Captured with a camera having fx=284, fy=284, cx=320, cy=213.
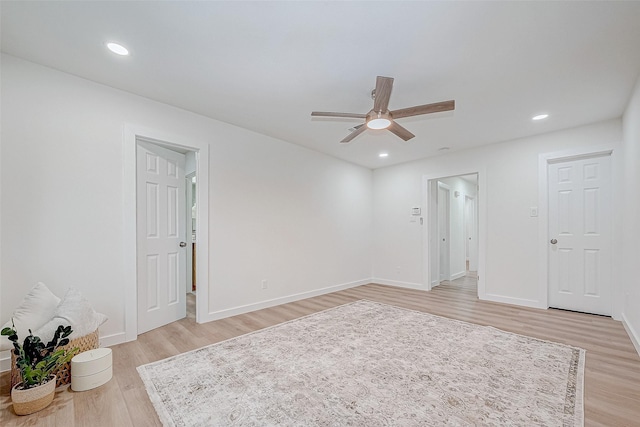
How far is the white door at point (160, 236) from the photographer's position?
3.20 metres

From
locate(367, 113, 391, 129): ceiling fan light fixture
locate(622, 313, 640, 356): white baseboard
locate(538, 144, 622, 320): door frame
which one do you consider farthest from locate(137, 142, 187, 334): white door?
locate(538, 144, 622, 320): door frame

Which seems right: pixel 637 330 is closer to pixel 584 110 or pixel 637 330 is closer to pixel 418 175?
pixel 584 110

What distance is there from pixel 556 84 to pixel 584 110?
1.05m

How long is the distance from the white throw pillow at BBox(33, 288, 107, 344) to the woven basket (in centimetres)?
4

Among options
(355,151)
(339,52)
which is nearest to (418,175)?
(355,151)

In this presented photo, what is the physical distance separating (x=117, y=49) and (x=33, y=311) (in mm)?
2121

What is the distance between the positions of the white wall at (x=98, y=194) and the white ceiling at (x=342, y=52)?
10.3 inches

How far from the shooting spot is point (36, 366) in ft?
6.18

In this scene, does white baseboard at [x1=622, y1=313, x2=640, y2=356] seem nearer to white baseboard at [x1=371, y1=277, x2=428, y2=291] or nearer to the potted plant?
white baseboard at [x1=371, y1=277, x2=428, y2=291]

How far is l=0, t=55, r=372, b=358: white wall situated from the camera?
7.73 ft

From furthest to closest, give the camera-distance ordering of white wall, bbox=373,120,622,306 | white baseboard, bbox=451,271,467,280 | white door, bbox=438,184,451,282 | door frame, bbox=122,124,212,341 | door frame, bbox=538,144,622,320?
white baseboard, bbox=451,271,467,280
white door, bbox=438,184,451,282
white wall, bbox=373,120,622,306
door frame, bbox=538,144,622,320
door frame, bbox=122,124,212,341

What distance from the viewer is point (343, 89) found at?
9.30 feet

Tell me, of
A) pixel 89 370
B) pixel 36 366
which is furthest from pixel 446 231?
pixel 36 366

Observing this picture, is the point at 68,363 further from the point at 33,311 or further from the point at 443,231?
the point at 443,231
